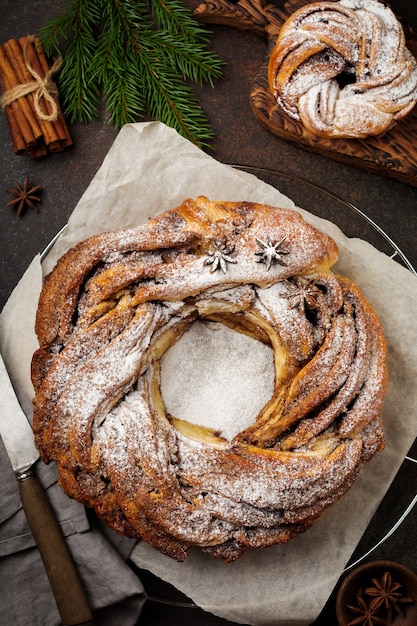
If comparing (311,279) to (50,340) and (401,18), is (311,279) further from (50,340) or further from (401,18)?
(401,18)

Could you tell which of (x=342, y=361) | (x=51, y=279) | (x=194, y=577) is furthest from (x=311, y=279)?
(x=194, y=577)

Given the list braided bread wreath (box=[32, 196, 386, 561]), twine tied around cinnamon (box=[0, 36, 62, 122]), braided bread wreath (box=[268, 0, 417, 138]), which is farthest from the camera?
twine tied around cinnamon (box=[0, 36, 62, 122])

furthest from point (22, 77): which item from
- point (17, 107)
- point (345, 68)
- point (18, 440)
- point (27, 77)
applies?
point (18, 440)

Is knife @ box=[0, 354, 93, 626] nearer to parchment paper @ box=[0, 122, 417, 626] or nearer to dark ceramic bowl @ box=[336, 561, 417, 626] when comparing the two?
parchment paper @ box=[0, 122, 417, 626]

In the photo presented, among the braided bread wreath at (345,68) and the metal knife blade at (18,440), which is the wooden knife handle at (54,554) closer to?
the metal knife blade at (18,440)

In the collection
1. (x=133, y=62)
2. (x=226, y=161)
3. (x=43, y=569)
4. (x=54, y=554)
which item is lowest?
(x=43, y=569)

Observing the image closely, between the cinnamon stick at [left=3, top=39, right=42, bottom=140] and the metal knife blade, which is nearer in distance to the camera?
the metal knife blade

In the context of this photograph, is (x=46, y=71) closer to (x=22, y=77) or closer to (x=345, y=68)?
(x=22, y=77)

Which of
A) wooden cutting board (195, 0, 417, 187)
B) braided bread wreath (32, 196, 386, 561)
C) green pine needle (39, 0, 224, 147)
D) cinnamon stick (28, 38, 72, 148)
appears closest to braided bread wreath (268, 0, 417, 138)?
wooden cutting board (195, 0, 417, 187)
